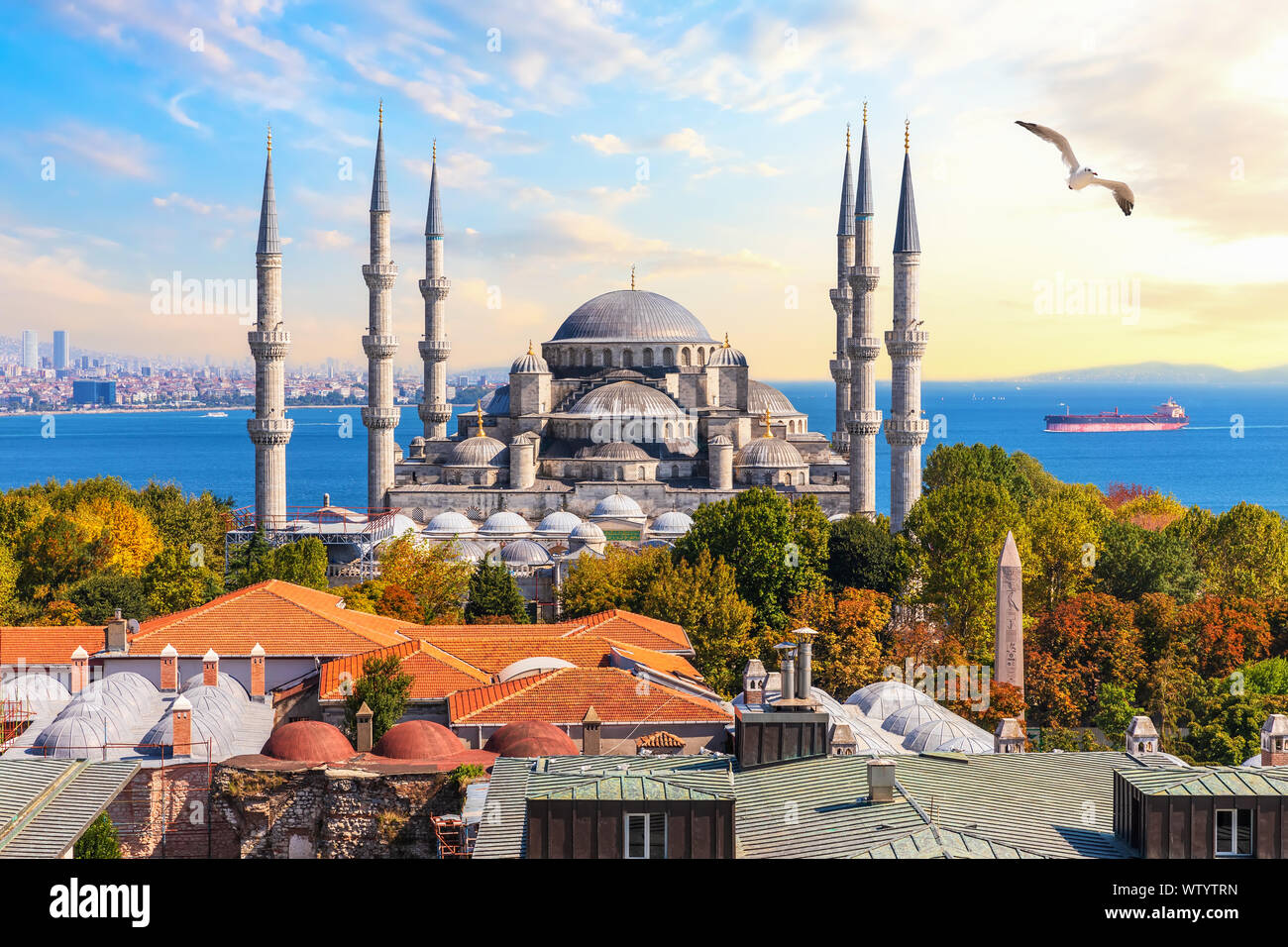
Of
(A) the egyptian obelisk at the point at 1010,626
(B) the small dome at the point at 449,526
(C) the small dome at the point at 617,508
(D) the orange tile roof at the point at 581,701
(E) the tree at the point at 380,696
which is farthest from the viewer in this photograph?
(C) the small dome at the point at 617,508

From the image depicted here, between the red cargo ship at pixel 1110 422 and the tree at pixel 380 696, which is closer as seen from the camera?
the tree at pixel 380 696

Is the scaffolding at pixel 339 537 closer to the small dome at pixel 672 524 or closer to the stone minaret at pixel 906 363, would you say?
the small dome at pixel 672 524

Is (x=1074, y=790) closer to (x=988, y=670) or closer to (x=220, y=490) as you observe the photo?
(x=988, y=670)

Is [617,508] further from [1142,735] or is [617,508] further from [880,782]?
[880,782]

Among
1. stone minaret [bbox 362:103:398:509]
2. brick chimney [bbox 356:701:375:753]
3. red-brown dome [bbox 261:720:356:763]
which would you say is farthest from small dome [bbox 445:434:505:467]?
red-brown dome [bbox 261:720:356:763]

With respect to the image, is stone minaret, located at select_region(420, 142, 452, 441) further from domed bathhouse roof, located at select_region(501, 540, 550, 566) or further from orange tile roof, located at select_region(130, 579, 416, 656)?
orange tile roof, located at select_region(130, 579, 416, 656)

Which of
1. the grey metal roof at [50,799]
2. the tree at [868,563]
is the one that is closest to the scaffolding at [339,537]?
the tree at [868,563]

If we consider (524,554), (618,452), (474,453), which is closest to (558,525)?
(524,554)
